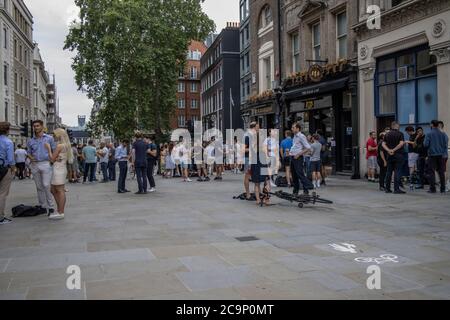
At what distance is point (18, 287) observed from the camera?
468 cm

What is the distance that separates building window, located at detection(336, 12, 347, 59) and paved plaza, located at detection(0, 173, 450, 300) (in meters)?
11.4

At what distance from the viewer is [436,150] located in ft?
41.3

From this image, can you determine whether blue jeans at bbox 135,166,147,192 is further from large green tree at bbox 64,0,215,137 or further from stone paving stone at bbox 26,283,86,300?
large green tree at bbox 64,0,215,137

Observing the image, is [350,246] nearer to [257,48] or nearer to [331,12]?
[331,12]

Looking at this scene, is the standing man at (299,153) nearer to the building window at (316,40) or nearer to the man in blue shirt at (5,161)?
the man in blue shirt at (5,161)

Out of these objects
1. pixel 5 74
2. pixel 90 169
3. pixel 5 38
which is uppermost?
pixel 5 38

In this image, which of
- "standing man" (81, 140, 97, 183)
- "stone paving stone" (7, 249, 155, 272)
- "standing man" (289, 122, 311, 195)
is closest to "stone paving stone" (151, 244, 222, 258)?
"stone paving stone" (7, 249, 155, 272)

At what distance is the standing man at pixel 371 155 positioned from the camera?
1622cm

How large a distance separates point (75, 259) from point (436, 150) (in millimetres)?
10218

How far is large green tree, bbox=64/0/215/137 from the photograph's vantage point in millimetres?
38906

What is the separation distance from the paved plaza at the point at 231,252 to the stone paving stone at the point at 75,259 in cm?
1

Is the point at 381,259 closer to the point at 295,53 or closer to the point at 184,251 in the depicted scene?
the point at 184,251

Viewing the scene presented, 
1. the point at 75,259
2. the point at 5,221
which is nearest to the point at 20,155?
the point at 5,221

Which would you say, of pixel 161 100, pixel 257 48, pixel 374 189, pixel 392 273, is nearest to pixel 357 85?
pixel 374 189
